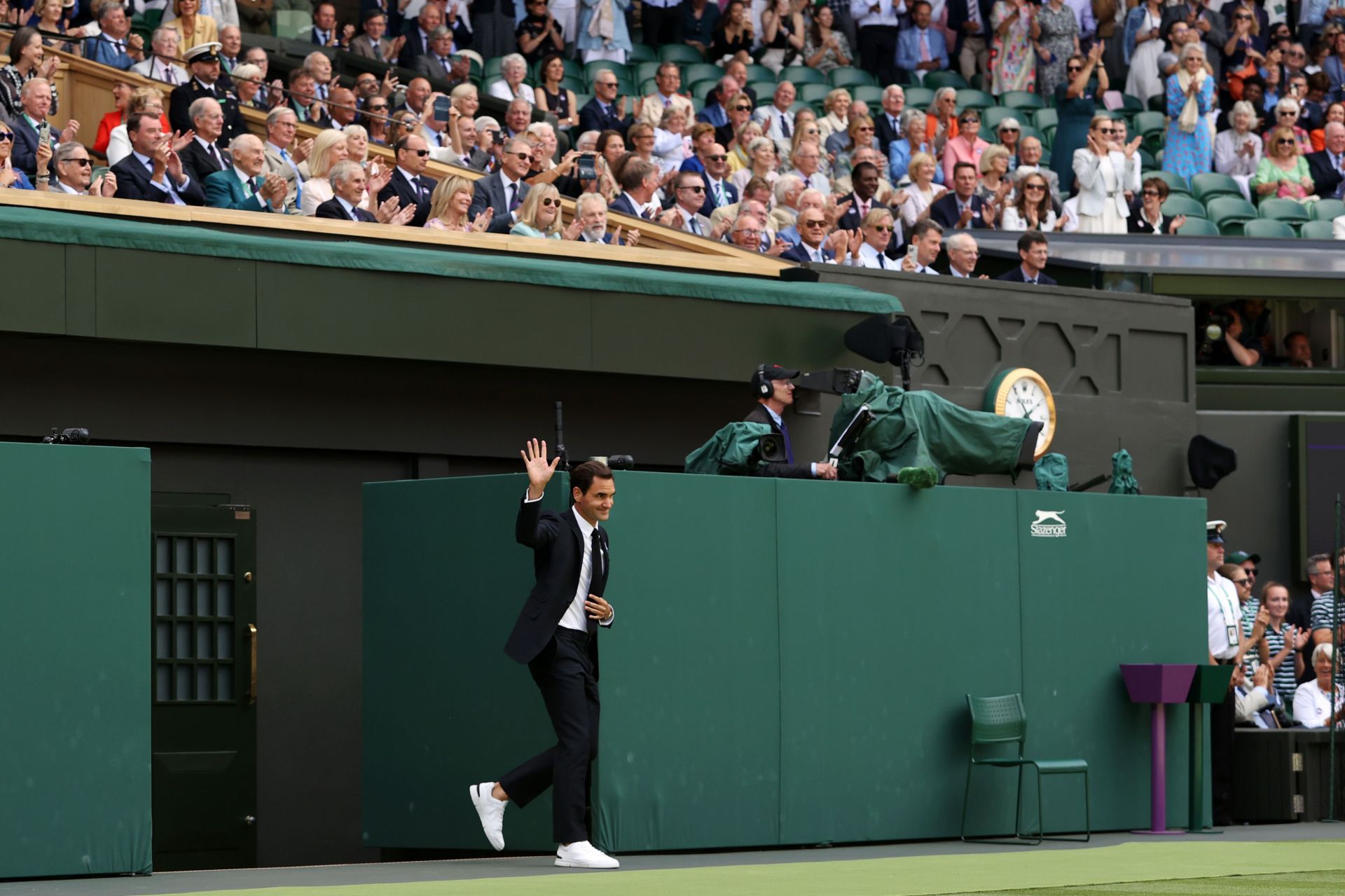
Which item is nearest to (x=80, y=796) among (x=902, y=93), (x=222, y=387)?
(x=222, y=387)

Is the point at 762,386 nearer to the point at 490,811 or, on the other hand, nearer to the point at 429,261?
the point at 429,261

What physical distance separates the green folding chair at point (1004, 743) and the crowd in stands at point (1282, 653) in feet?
8.40

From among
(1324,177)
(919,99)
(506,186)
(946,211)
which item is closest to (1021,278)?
(946,211)

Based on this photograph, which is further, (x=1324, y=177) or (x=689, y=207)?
(x=1324, y=177)

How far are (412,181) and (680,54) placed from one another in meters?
7.89

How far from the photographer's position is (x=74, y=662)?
9.50 m

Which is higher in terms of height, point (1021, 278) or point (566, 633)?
point (1021, 278)

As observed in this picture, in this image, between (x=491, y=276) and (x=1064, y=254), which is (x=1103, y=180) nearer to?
(x=1064, y=254)

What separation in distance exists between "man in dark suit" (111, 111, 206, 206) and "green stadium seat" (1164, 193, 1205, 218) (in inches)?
415

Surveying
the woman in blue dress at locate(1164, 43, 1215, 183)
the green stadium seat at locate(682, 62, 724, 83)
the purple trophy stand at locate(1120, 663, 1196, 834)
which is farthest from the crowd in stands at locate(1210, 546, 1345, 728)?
the green stadium seat at locate(682, 62, 724, 83)

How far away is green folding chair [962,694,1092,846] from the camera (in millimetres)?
11961

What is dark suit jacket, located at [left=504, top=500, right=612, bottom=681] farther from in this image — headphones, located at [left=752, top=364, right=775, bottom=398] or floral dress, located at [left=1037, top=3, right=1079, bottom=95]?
floral dress, located at [left=1037, top=3, right=1079, bottom=95]

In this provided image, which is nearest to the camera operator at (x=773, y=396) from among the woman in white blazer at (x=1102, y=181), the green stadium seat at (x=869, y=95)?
the woman in white blazer at (x=1102, y=181)

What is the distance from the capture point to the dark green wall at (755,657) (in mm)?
10734
